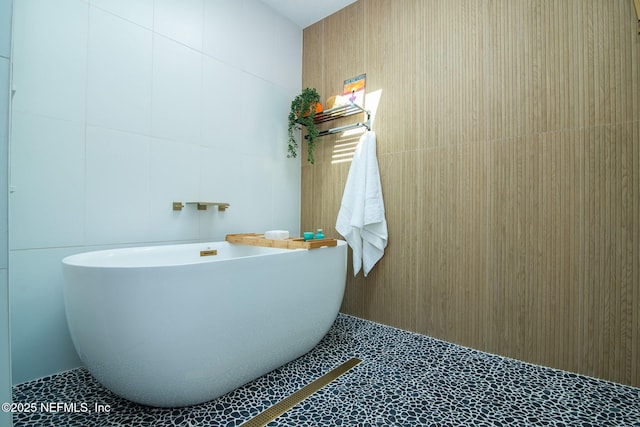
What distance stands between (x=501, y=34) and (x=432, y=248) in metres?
1.31

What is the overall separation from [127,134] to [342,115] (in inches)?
58.5

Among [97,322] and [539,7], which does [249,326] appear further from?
[539,7]

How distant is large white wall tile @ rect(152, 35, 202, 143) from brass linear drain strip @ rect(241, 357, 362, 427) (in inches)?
63.4

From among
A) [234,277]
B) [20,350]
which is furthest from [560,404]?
[20,350]

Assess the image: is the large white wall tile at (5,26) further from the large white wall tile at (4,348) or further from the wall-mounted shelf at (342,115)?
the wall-mounted shelf at (342,115)

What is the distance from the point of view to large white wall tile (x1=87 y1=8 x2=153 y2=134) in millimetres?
1700

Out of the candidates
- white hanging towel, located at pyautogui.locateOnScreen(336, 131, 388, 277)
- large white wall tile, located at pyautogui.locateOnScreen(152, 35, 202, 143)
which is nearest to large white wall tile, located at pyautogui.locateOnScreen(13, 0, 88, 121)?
large white wall tile, located at pyautogui.locateOnScreen(152, 35, 202, 143)

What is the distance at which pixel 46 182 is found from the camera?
1.55 meters

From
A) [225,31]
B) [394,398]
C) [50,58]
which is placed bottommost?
[394,398]

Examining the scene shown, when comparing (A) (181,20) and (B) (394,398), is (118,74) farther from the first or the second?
(B) (394,398)

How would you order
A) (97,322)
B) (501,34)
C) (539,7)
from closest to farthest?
(97,322) → (539,7) → (501,34)

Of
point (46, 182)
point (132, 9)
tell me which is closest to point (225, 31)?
point (132, 9)

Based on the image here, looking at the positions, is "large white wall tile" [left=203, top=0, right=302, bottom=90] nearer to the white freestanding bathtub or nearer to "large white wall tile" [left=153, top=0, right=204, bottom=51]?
"large white wall tile" [left=153, top=0, right=204, bottom=51]

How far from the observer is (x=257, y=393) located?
1.42 m
